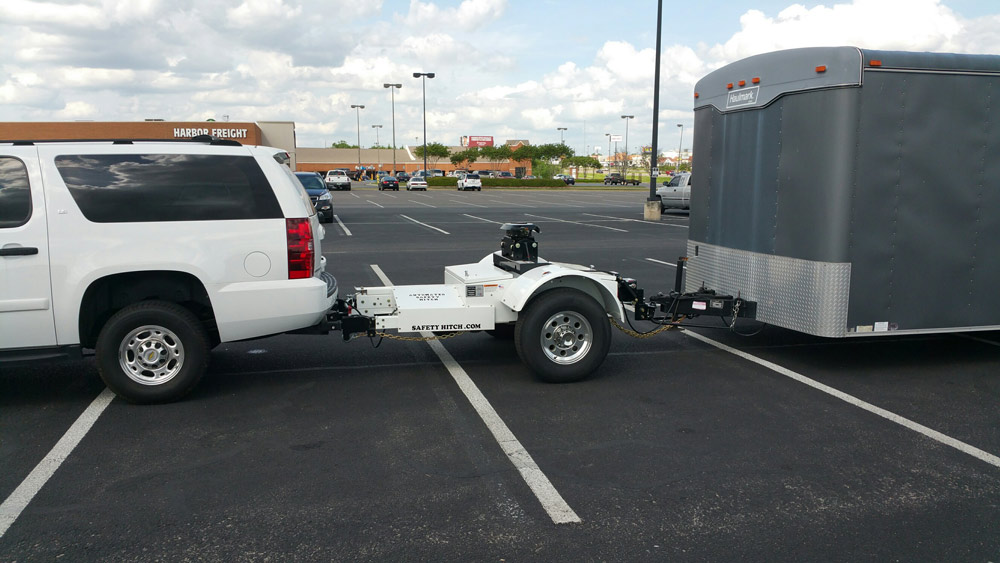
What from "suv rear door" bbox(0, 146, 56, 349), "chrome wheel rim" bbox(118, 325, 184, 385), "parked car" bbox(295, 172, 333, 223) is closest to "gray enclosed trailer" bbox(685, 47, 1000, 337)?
"chrome wheel rim" bbox(118, 325, 184, 385)

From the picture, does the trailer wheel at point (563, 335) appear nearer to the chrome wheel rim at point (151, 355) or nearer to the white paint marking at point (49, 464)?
the chrome wheel rim at point (151, 355)

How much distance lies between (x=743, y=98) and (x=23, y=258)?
20.8ft

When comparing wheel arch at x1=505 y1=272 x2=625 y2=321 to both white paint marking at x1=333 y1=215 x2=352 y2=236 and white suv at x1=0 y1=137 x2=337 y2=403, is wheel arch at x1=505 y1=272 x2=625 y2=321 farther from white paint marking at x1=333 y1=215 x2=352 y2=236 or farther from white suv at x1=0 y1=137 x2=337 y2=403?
white paint marking at x1=333 y1=215 x2=352 y2=236

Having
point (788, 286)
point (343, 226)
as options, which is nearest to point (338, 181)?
point (343, 226)

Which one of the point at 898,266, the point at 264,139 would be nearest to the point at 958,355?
the point at 898,266

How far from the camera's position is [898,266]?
22.3 ft

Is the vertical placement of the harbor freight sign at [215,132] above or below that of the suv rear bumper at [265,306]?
above

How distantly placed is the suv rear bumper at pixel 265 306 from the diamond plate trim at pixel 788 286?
411cm

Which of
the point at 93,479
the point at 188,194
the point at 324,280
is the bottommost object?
the point at 93,479

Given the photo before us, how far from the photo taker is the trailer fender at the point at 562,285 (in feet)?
21.2

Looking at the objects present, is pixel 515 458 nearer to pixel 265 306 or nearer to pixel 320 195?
pixel 265 306

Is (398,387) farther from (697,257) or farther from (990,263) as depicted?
(990,263)

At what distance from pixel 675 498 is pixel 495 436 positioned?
1438 mm

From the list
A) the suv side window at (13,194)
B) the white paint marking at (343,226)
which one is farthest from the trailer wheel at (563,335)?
the white paint marking at (343,226)
